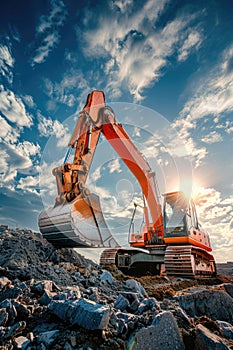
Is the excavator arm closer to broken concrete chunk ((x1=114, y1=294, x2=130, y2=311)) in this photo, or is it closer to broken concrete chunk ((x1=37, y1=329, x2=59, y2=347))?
broken concrete chunk ((x1=114, y1=294, x2=130, y2=311))

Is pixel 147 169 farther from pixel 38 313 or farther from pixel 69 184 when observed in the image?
pixel 38 313

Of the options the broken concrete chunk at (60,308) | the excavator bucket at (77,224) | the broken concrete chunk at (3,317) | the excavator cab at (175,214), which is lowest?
the broken concrete chunk at (3,317)

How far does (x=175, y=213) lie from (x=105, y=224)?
3.10 metres

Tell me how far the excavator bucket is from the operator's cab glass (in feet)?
8.38

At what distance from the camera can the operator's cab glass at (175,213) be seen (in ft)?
26.9

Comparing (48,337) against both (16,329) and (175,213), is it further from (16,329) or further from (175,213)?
(175,213)

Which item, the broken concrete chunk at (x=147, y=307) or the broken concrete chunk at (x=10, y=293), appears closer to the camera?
the broken concrete chunk at (x=147, y=307)

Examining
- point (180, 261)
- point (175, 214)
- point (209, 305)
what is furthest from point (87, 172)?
point (209, 305)

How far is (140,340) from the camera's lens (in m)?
1.90

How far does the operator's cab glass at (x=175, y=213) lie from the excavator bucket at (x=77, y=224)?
255 centimetres

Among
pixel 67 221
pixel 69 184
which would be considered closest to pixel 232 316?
pixel 67 221

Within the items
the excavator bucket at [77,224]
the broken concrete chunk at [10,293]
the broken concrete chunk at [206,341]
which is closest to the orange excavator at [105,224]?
the excavator bucket at [77,224]

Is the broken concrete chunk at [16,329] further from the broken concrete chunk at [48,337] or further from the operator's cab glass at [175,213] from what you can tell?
the operator's cab glass at [175,213]

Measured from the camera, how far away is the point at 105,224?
695 cm
